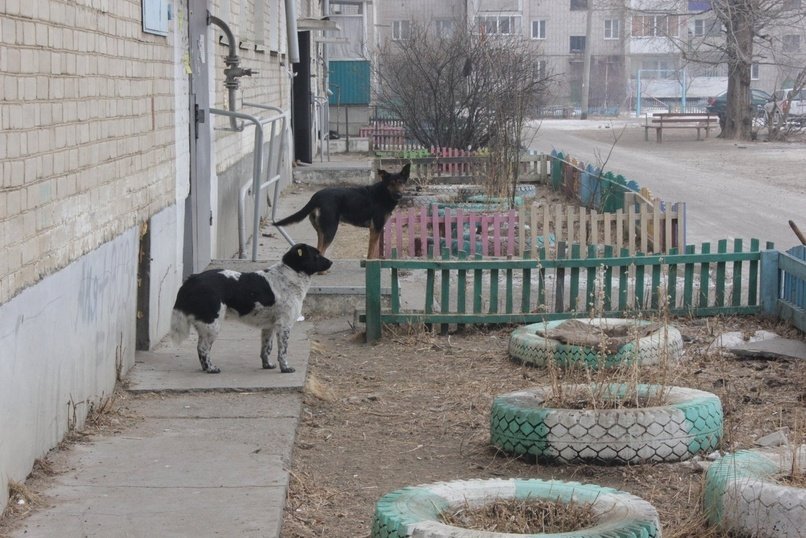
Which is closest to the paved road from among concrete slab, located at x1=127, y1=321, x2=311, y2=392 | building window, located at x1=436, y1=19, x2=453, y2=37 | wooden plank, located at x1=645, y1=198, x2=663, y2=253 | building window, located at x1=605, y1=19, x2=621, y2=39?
wooden plank, located at x1=645, y1=198, x2=663, y2=253

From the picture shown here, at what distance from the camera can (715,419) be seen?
5398 millimetres

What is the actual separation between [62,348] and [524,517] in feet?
7.13

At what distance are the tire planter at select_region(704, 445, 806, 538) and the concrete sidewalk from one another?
5.38ft

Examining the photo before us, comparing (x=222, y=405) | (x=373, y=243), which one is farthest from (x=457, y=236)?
(x=222, y=405)

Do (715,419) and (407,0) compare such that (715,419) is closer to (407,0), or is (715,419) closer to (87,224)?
(87,224)

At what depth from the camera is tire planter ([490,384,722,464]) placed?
17.1 feet

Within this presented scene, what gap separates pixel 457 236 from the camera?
1216 cm

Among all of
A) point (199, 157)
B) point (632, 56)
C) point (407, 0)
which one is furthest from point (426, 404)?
point (632, 56)

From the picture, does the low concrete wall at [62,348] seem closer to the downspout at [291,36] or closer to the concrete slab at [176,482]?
the concrete slab at [176,482]

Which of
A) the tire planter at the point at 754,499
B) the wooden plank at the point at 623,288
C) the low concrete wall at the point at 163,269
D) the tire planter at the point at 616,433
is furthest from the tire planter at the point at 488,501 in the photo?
the wooden plank at the point at 623,288

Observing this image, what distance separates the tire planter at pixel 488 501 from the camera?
3.79 m

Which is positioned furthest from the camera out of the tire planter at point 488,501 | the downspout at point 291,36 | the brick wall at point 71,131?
the downspout at point 291,36

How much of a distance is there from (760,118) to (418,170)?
2787 centimetres

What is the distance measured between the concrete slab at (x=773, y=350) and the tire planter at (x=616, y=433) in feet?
7.51
